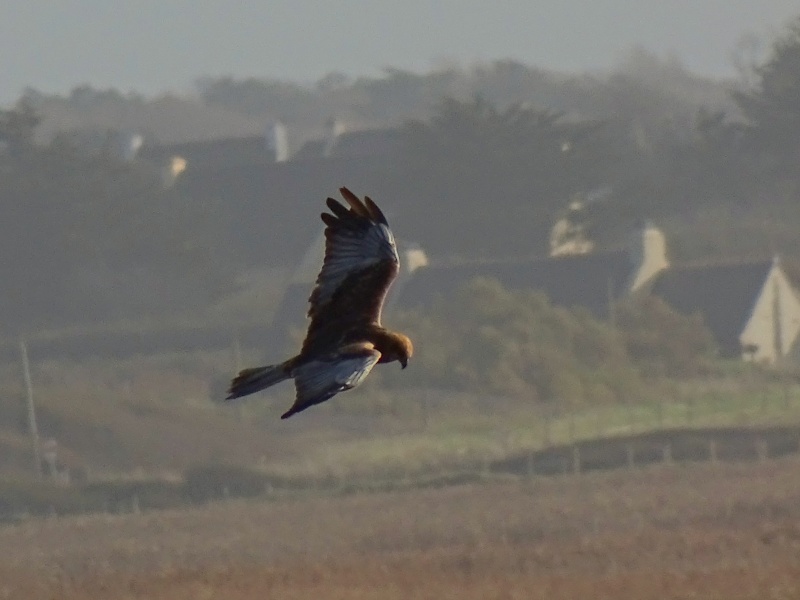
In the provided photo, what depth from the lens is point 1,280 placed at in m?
80.2

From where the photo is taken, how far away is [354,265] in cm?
1019

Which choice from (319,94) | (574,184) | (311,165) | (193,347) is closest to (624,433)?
(193,347)

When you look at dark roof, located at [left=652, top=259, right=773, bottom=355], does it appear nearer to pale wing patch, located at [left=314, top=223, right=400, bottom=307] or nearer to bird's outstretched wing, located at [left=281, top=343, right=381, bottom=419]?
pale wing patch, located at [left=314, top=223, right=400, bottom=307]

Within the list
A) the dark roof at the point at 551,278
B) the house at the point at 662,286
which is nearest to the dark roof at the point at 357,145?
the dark roof at the point at 551,278

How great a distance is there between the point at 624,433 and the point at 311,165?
156 ft

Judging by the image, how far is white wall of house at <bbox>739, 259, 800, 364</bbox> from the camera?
206ft

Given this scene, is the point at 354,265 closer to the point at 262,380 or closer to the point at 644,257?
the point at 262,380

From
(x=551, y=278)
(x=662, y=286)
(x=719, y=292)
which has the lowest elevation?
(x=719, y=292)

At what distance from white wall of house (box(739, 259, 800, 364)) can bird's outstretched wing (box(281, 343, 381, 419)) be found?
5382 centimetres

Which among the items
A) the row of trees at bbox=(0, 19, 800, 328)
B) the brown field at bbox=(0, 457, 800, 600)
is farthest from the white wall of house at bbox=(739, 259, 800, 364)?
the brown field at bbox=(0, 457, 800, 600)

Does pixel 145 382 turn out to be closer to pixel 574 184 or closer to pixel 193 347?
pixel 193 347

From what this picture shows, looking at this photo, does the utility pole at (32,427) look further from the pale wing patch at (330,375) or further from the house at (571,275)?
the pale wing patch at (330,375)

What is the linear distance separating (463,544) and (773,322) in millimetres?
35743

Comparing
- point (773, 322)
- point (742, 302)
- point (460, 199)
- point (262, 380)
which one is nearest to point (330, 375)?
point (262, 380)
